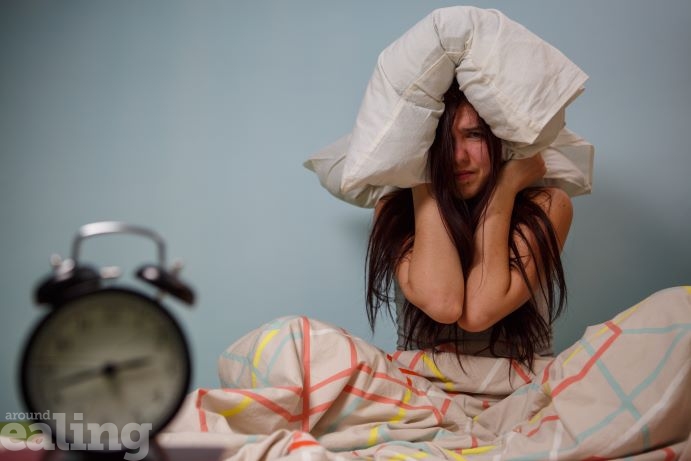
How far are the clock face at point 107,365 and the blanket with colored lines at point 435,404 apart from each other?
11.9 inches

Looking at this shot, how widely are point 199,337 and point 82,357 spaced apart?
1.43 m

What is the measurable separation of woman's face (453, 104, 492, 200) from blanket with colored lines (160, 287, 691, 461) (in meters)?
0.42

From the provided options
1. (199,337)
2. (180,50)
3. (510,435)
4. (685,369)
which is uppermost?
(180,50)

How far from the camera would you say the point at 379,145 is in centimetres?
138

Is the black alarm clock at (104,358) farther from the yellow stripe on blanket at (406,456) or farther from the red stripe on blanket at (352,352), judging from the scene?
the red stripe on blanket at (352,352)

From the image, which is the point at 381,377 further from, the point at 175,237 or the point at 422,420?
the point at 175,237

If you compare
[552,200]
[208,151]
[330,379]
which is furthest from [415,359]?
[208,151]

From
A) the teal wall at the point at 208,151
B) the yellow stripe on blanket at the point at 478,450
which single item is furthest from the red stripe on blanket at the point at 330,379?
the teal wall at the point at 208,151

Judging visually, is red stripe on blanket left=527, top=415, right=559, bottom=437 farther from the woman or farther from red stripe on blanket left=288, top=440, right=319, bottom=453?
red stripe on blanket left=288, top=440, right=319, bottom=453

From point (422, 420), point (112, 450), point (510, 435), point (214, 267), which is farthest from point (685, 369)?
point (214, 267)

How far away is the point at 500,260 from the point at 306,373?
0.49 metres

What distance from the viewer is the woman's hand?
58.9 inches

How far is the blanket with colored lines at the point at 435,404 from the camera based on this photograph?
96 cm

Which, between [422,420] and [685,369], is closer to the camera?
[685,369]
